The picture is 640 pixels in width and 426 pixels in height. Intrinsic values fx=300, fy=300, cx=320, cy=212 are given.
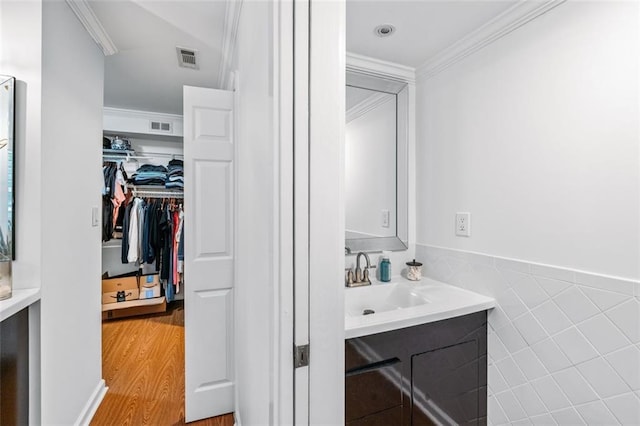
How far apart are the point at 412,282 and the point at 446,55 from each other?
4.18ft

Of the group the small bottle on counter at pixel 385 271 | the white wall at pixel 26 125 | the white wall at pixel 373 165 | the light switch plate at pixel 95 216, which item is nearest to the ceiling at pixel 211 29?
the white wall at pixel 373 165

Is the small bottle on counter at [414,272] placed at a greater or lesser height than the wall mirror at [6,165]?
lesser

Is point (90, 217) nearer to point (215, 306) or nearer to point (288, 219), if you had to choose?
point (215, 306)

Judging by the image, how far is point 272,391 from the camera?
2.38 ft

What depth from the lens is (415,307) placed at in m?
1.29

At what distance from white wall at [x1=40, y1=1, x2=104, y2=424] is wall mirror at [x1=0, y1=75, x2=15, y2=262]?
0.41ft

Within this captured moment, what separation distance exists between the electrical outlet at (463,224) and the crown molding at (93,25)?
2.22 metres

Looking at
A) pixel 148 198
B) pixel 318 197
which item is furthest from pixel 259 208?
pixel 148 198

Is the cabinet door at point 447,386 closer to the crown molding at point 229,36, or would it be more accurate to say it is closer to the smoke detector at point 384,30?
the smoke detector at point 384,30

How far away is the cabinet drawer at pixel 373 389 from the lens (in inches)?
43.1

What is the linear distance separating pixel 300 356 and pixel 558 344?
1.10m

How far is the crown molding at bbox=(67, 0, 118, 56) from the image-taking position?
153cm

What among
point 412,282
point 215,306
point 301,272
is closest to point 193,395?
point 215,306

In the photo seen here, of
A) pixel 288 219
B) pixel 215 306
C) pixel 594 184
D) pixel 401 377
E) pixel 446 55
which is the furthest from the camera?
pixel 215 306
